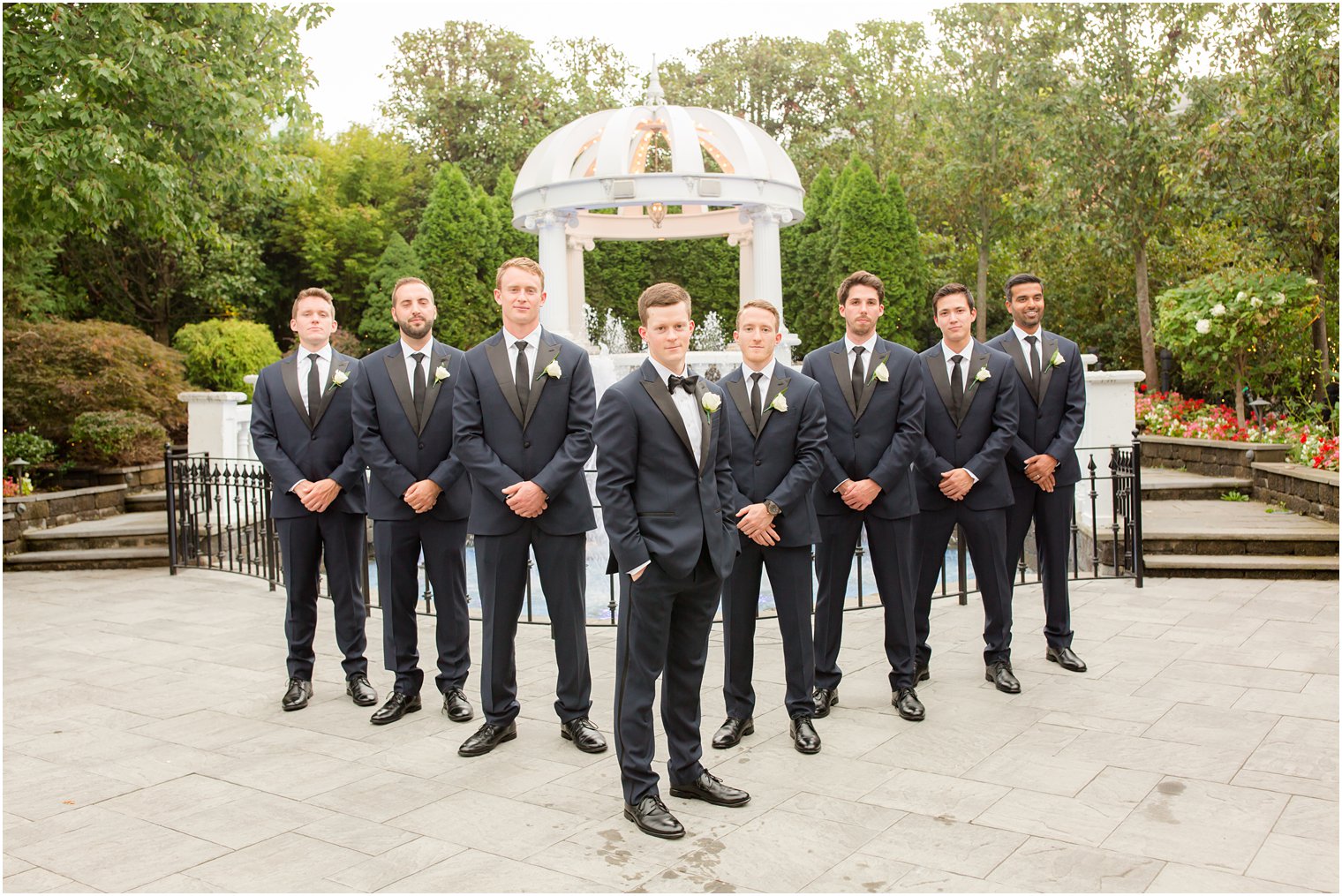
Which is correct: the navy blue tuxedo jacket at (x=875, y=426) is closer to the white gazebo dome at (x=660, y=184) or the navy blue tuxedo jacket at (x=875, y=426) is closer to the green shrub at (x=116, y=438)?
the white gazebo dome at (x=660, y=184)

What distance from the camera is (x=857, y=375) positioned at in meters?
5.20

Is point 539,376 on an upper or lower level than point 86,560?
upper

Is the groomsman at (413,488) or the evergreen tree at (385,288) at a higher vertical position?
the evergreen tree at (385,288)

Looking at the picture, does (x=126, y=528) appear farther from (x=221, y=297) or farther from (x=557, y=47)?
(x=557, y=47)

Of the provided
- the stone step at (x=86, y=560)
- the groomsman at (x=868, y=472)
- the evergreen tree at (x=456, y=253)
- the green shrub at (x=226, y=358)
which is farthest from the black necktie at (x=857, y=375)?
the evergreen tree at (x=456, y=253)

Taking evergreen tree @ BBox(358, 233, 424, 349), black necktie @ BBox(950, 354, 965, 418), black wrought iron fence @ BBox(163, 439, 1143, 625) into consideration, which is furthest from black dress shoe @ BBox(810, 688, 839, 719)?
evergreen tree @ BBox(358, 233, 424, 349)

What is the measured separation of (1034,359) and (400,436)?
337 centimetres

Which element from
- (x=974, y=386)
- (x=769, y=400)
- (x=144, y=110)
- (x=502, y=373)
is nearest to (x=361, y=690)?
(x=502, y=373)

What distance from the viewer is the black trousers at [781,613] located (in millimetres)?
4809

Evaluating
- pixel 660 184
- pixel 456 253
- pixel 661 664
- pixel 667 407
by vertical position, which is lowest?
pixel 661 664

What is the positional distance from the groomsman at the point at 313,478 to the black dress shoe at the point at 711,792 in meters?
2.13

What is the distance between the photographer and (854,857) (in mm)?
3580

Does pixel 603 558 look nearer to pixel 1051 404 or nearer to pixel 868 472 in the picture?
pixel 1051 404

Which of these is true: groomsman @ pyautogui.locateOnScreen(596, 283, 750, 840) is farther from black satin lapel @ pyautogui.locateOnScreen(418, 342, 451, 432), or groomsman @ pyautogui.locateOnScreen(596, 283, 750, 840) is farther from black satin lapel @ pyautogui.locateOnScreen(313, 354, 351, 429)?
black satin lapel @ pyautogui.locateOnScreen(313, 354, 351, 429)
